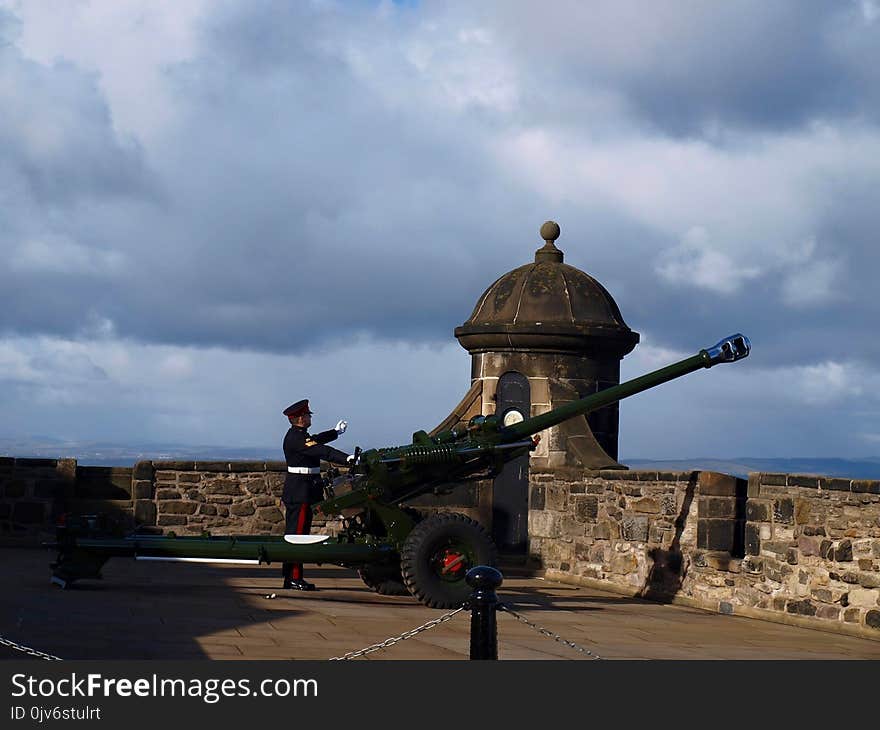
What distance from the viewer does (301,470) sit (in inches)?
481

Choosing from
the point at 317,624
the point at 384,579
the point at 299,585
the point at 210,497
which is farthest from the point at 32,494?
the point at 317,624

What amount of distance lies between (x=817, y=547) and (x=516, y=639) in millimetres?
3135

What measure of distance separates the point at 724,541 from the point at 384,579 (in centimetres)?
289

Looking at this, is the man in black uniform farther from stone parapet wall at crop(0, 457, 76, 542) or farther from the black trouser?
stone parapet wall at crop(0, 457, 76, 542)

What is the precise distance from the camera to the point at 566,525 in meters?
15.2

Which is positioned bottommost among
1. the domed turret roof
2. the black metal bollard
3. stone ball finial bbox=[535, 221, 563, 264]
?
the black metal bollard

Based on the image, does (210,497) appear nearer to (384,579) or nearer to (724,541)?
(384,579)

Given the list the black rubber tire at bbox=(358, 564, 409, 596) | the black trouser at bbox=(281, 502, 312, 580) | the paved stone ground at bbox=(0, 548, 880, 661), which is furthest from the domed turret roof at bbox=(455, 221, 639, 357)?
the black trouser at bbox=(281, 502, 312, 580)

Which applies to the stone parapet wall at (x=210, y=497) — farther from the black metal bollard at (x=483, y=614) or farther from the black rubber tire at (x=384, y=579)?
the black metal bollard at (x=483, y=614)

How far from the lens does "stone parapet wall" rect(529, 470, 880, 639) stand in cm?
1102

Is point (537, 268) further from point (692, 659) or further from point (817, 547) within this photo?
point (692, 659)

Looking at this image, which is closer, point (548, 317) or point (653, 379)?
point (653, 379)

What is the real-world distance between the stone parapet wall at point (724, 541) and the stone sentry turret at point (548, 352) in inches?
36.8

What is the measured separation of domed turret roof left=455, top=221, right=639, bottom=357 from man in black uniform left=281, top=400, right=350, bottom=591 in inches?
171
